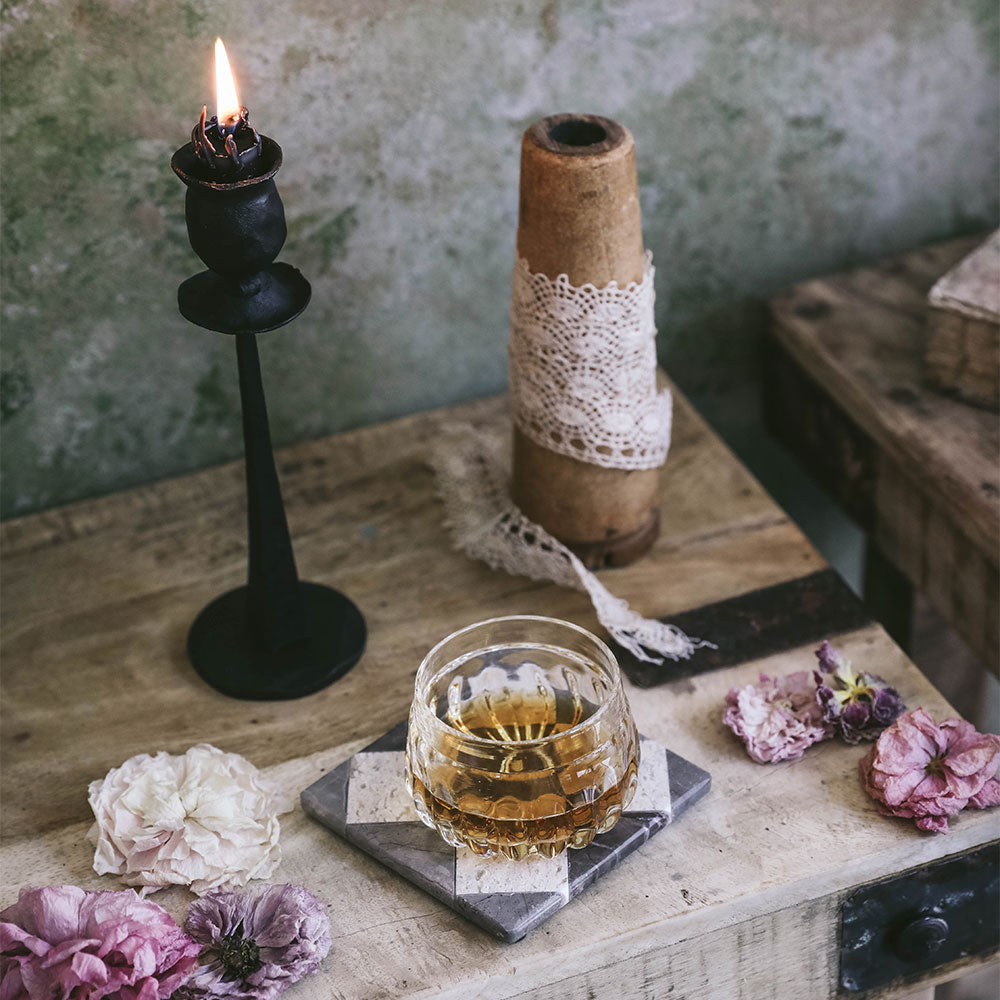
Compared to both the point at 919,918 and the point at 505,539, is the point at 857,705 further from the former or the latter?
the point at 505,539

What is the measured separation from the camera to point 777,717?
2.53ft

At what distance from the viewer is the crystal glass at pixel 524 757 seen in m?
0.65

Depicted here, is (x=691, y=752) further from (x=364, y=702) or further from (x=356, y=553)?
(x=356, y=553)

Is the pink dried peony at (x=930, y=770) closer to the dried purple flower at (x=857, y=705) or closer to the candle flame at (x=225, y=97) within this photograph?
the dried purple flower at (x=857, y=705)

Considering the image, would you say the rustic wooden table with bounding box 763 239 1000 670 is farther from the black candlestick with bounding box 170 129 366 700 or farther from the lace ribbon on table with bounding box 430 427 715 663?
the black candlestick with bounding box 170 129 366 700

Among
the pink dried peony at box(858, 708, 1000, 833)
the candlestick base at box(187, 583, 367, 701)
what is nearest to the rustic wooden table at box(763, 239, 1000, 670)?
the pink dried peony at box(858, 708, 1000, 833)

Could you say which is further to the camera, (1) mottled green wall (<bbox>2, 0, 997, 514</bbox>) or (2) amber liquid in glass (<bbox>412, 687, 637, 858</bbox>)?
(1) mottled green wall (<bbox>2, 0, 997, 514</bbox>)

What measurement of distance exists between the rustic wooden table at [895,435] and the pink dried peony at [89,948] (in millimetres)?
647

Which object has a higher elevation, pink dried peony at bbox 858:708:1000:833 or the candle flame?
the candle flame

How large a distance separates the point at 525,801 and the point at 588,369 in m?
0.32

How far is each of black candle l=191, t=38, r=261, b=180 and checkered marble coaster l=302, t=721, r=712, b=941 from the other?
0.36 metres

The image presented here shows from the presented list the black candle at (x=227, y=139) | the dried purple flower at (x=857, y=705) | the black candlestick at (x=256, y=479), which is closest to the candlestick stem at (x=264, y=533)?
the black candlestick at (x=256, y=479)

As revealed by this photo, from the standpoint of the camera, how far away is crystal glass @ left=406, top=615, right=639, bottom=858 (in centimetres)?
65

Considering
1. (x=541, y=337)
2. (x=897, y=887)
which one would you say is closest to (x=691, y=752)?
(x=897, y=887)
